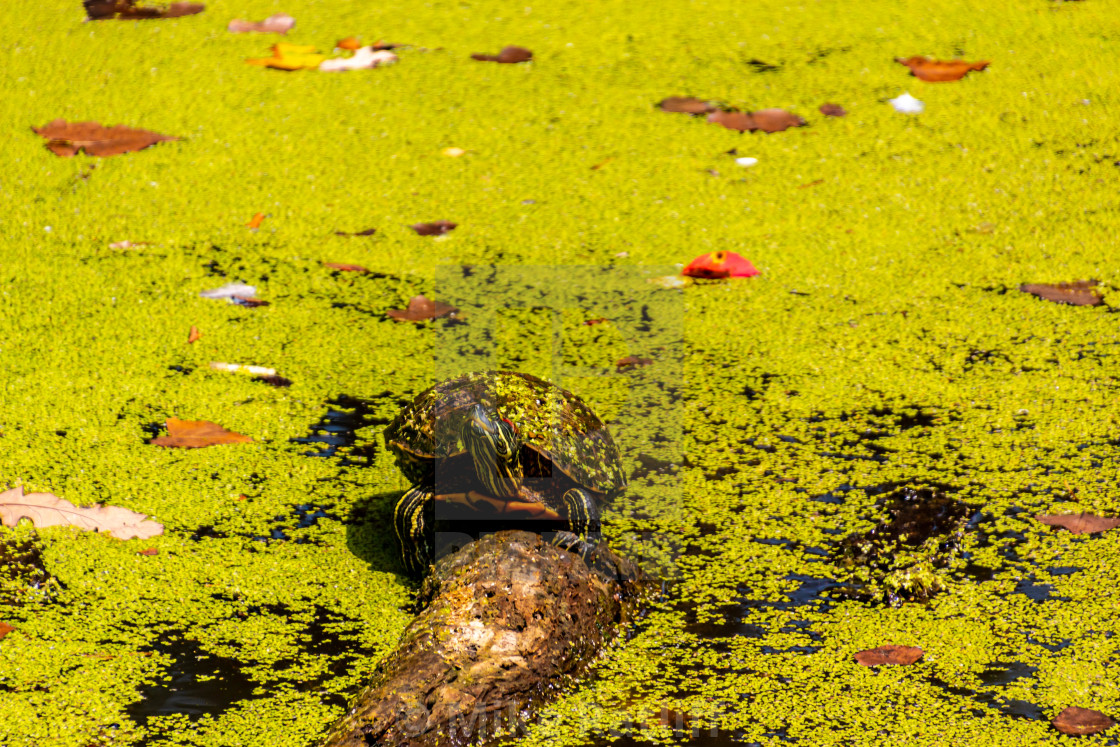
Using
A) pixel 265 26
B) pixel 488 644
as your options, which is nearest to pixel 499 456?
pixel 488 644

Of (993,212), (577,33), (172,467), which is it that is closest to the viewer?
(172,467)

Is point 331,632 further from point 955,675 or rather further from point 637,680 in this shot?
point 955,675

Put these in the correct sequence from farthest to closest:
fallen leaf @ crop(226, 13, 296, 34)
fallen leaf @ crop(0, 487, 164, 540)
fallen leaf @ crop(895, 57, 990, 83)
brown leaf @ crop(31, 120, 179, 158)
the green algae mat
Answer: fallen leaf @ crop(226, 13, 296, 34) → fallen leaf @ crop(895, 57, 990, 83) → brown leaf @ crop(31, 120, 179, 158) → fallen leaf @ crop(0, 487, 164, 540) → the green algae mat

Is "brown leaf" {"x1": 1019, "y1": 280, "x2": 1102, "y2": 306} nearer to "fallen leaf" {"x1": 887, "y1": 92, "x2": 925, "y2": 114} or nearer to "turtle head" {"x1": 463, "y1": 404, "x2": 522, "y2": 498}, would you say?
"fallen leaf" {"x1": 887, "y1": 92, "x2": 925, "y2": 114}

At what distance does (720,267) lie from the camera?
107 inches

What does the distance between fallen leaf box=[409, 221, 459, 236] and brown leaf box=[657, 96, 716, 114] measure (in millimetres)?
932

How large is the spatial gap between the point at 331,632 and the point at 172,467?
22.2 inches

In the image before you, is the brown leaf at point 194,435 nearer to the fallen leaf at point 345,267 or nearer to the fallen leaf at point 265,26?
the fallen leaf at point 345,267

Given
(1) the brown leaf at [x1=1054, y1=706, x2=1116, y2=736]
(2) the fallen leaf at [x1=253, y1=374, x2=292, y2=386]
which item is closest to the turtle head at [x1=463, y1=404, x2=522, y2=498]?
(2) the fallen leaf at [x1=253, y1=374, x2=292, y2=386]

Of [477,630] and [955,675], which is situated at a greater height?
[477,630]

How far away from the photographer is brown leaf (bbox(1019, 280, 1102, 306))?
2611 millimetres

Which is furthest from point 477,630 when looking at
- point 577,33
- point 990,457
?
point 577,33

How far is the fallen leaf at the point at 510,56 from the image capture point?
3.72 meters

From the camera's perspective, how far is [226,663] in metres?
1.66
